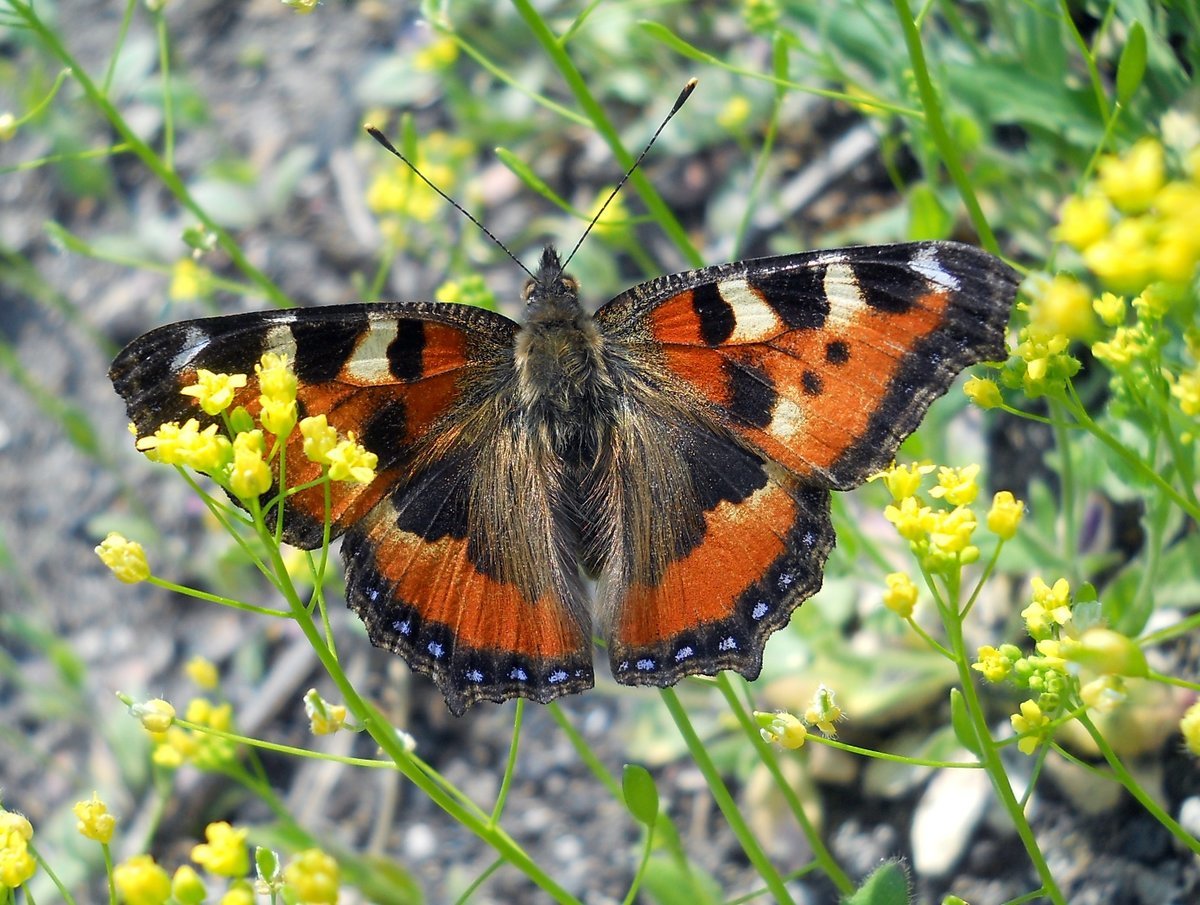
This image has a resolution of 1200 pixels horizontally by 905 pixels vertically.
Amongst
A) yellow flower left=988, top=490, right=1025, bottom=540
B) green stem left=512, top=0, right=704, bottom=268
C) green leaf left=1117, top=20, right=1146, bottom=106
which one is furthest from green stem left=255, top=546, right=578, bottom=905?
green leaf left=1117, top=20, right=1146, bottom=106

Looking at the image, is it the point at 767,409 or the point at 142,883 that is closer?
the point at 142,883

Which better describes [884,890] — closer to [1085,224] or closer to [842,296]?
[842,296]

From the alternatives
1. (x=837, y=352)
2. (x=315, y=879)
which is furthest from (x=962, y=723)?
(x=315, y=879)

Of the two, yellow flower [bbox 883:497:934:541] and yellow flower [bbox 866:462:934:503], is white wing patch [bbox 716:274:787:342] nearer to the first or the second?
yellow flower [bbox 866:462:934:503]

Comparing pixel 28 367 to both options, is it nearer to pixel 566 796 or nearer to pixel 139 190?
pixel 139 190

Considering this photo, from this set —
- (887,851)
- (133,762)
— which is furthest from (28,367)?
(887,851)
